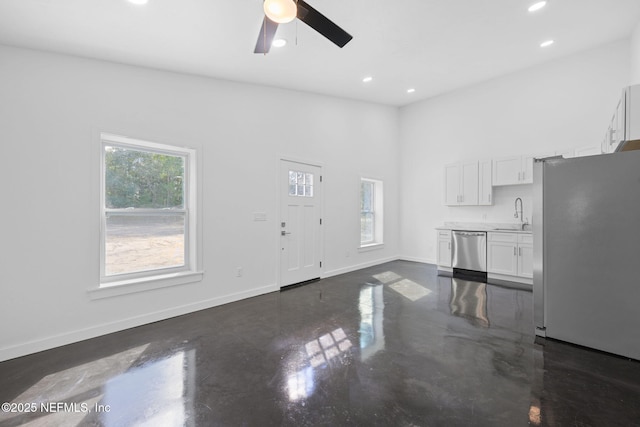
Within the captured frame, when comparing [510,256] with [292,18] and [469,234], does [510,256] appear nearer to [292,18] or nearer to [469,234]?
[469,234]

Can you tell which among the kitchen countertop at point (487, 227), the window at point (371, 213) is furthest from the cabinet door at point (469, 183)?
the window at point (371, 213)

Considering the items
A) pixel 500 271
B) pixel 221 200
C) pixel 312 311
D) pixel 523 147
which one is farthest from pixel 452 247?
pixel 221 200

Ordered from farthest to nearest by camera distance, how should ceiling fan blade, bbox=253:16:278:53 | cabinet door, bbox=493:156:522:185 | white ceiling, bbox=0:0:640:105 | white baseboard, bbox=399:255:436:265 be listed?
1. white baseboard, bbox=399:255:436:265
2. cabinet door, bbox=493:156:522:185
3. white ceiling, bbox=0:0:640:105
4. ceiling fan blade, bbox=253:16:278:53

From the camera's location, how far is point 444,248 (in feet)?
19.2

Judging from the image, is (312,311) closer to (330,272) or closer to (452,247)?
(330,272)

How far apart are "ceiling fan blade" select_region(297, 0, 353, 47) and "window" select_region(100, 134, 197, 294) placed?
2.43 m

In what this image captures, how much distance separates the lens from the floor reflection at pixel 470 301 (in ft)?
11.7

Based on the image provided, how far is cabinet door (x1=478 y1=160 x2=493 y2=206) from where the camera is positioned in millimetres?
5672

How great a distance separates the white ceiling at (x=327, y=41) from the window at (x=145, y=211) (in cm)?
103

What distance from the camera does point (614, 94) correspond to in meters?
4.56

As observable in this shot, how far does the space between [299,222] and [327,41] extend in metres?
2.79

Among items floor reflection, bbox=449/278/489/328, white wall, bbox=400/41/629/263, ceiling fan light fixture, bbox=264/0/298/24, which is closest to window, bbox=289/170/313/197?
floor reflection, bbox=449/278/489/328

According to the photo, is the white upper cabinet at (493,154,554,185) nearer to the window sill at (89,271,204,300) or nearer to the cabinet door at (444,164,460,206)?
the cabinet door at (444,164,460,206)

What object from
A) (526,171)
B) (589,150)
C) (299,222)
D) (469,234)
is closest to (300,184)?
(299,222)
